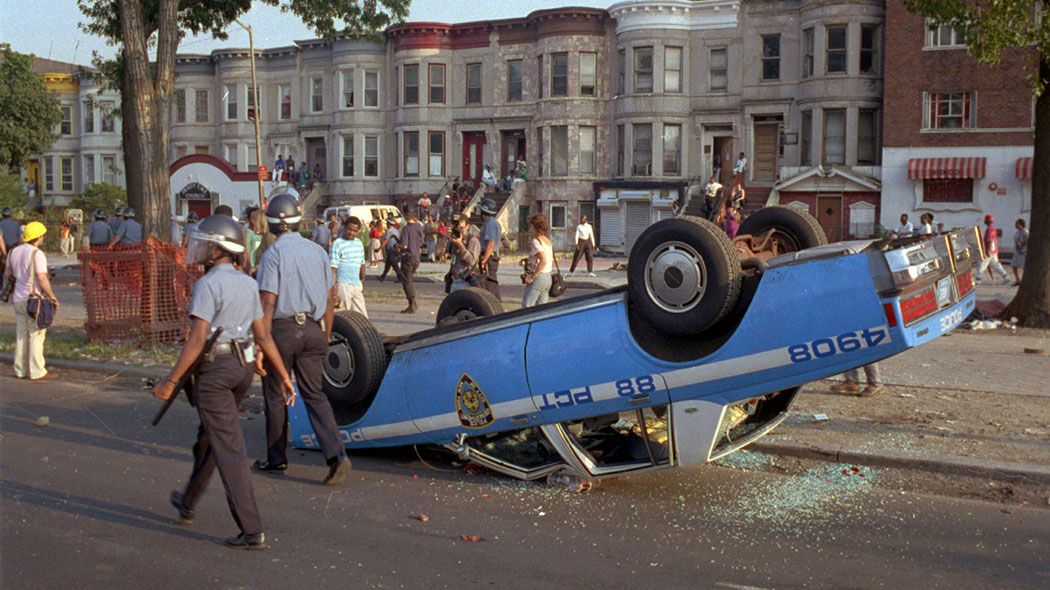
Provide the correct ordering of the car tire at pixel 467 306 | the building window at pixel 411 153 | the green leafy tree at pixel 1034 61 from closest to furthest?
1. the car tire at pixel 467 306
2. the green leafy tree at pixel 1034 61
3. the building window at pixel 411 153

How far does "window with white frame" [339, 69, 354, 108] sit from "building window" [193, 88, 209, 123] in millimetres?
11153

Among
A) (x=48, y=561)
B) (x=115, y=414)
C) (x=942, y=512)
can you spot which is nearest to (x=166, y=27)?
(x=115, y=414)

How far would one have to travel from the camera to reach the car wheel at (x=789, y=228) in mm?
6617

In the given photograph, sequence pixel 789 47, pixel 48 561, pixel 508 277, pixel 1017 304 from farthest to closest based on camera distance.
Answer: pixel 789 47 < pixel 508 277 < pixel 1017 304 < pixel 48 561

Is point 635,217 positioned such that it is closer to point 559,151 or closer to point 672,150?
point 672,150

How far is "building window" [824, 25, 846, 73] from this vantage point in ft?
119

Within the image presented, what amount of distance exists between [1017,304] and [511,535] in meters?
11.8

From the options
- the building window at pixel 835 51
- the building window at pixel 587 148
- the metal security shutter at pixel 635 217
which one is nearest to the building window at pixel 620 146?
the building window at pixel 587 148

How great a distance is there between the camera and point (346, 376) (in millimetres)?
7160

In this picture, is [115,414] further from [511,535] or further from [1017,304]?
[1017,304]

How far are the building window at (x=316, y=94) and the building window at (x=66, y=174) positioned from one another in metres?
21.9

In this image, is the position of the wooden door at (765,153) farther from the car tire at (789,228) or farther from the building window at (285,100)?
the car tire at (789,228)

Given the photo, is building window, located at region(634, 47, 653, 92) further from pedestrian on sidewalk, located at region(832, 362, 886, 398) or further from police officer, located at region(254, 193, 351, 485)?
police officer, located at region(254, 193, 351, 485)

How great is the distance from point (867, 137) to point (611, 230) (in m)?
10.5
